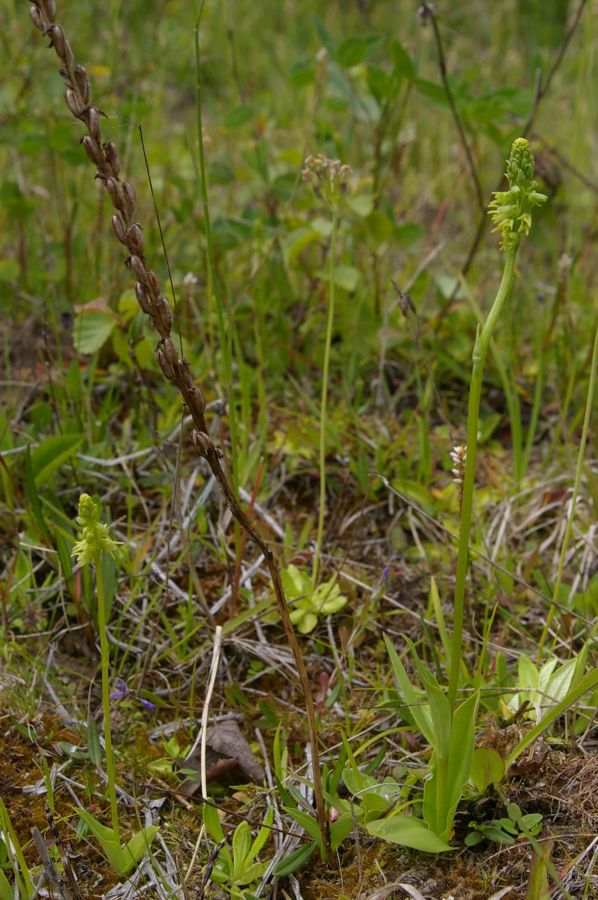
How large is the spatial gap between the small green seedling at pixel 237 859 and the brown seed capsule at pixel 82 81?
104 centimetres

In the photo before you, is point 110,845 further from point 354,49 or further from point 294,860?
point 354,49

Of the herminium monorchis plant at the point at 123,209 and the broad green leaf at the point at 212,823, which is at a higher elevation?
the herminium monorchis plant at the point at 123,209

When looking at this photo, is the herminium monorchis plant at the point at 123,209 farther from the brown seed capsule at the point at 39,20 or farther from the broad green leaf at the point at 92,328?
the broad green leaf at the point at 92,328

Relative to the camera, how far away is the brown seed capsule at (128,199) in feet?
3.51

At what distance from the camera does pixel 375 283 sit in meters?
2.52

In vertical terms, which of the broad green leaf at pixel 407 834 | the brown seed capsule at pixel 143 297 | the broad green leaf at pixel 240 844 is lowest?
the broad green leaf at pixel 240 844

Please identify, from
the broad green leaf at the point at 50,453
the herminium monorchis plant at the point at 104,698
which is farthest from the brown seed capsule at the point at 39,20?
the broad green leaf at the point at 50,453

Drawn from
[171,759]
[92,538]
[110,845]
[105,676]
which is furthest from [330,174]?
[110,845]

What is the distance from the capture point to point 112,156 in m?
1.08

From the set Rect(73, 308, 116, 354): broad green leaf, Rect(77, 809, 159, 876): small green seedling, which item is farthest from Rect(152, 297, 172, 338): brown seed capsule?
Rect(73, 308, 116, 354): broad green leaf

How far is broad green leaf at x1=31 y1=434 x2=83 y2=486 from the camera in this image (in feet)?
6.10

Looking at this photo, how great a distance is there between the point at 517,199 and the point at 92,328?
4.60ft

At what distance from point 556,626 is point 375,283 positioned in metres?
1.20

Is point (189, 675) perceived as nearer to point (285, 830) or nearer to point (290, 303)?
point (285, 830)
